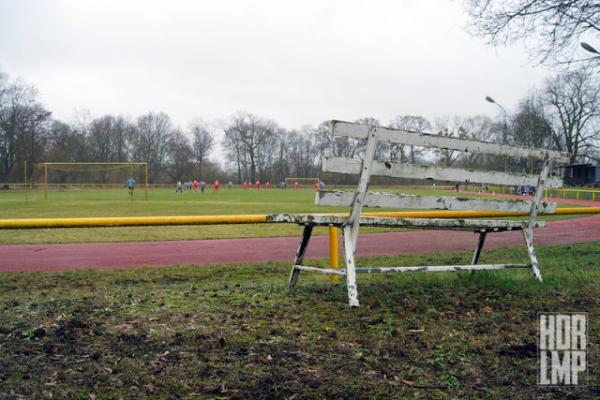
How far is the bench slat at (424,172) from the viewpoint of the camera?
381 centimetres

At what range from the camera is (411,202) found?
162 inches

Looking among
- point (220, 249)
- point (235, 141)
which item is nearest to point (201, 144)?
point (235, 141)

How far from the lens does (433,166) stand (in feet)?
13.8

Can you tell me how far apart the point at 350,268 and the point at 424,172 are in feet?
3.19

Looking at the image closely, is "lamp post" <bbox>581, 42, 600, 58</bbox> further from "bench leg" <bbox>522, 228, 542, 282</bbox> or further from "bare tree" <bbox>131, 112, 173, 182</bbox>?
"bare tree" <bbox>131, 112, 173, 182</bbox>

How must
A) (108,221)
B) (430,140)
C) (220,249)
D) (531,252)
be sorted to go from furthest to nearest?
(220,249), (108,221), (531,252), (430,140)

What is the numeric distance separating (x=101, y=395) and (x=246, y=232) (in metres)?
11.4

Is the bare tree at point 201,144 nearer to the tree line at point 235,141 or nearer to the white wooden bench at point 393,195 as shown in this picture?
the tree line at point 235,141

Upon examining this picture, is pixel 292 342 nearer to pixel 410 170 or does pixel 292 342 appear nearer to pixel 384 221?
pixel 384 221

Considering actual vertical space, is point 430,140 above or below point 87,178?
above

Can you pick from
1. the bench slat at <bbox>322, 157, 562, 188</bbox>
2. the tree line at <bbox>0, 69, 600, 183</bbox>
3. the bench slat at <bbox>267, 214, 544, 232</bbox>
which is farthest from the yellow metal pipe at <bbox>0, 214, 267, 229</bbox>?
the tree line at <bbox>0, 69, 600, 183</bbox>

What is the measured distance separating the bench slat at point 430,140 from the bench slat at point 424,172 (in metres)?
0.18

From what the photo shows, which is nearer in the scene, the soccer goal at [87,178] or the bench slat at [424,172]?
the bench slat at [424,172]

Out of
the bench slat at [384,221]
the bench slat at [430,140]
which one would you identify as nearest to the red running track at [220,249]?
the bench slat at [384,221]
